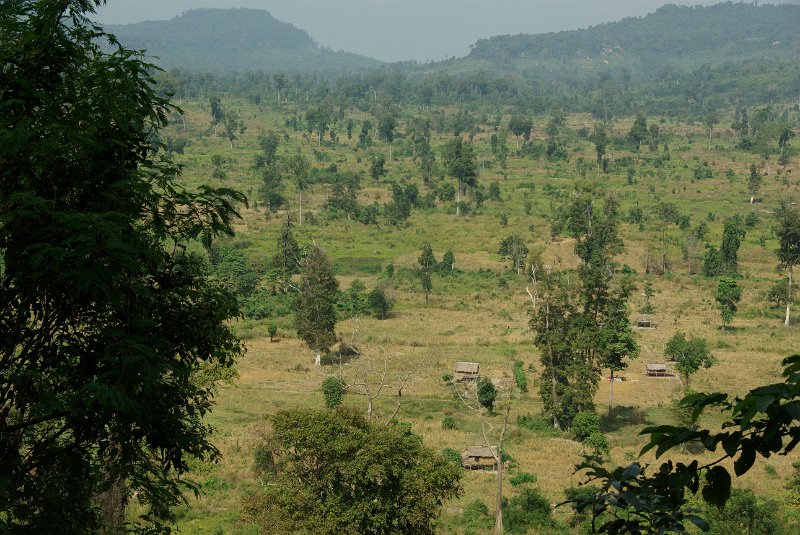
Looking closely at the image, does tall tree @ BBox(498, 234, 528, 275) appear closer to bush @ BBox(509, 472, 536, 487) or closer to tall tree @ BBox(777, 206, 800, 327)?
tall tree @ BBox(777, 206, 800, 327)

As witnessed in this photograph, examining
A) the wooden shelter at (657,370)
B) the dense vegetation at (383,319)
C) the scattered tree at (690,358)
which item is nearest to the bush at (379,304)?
the dense vegetation at (383,319)

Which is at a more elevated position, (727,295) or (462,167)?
(462,167)

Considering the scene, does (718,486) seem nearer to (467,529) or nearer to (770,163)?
(467,529)

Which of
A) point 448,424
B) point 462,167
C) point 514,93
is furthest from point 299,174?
point 514,93

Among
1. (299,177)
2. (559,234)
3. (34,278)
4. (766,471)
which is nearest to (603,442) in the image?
(766,471)

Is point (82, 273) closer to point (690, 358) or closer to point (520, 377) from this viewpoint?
point (690, 358)

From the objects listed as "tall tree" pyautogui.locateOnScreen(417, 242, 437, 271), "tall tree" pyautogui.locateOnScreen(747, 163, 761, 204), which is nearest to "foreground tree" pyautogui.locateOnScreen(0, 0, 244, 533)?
"tall tree" pyautogui.locateOnScreen(417, 242, 437, 271)

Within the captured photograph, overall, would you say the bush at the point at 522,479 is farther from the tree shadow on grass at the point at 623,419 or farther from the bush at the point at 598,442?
the tree shadow on grass at the point at 623,419
